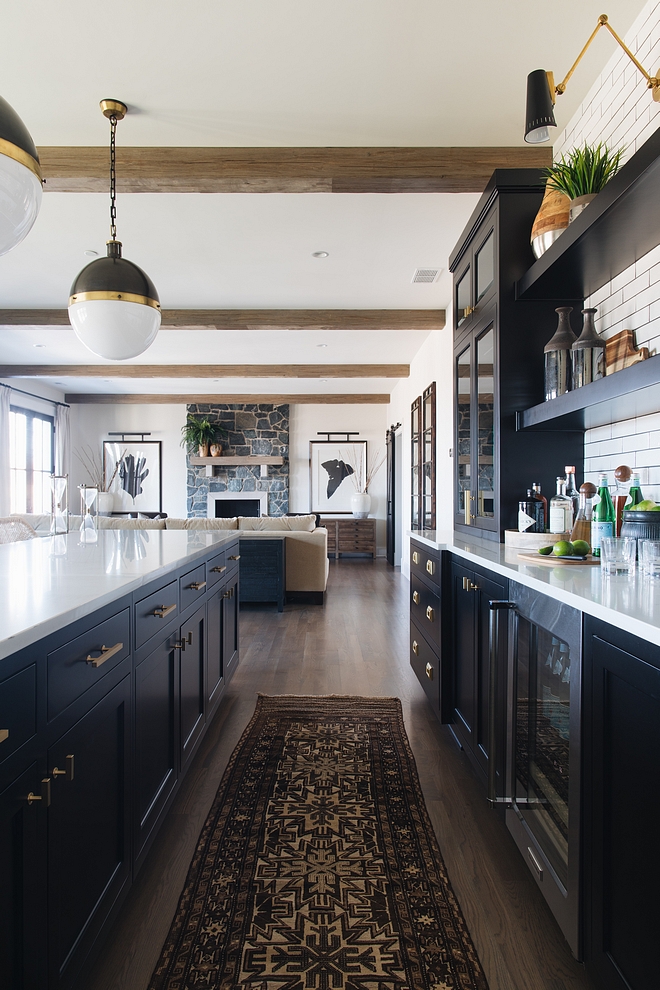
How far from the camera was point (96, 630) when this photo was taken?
1188 millimetres

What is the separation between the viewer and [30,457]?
8906mm

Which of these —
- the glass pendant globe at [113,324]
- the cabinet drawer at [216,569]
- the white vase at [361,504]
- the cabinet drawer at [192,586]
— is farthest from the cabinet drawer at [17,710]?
the white vase at [361,504]

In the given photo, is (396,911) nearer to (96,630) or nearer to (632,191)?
(96,630)

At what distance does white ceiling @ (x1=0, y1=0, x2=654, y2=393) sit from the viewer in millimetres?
2135

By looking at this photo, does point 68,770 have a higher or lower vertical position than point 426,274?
lower

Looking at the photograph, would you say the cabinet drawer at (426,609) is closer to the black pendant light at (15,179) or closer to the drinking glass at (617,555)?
Answer: the drinking glass at (617,555)

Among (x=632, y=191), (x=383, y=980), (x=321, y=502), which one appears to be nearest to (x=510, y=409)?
(x=632, y=191)

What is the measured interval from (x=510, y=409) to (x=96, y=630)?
6.35ft

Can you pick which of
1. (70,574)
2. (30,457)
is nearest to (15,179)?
(70,574)

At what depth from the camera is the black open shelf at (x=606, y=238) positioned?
1.51 m

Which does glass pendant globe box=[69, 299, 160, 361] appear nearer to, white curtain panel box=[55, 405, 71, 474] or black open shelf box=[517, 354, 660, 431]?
black open shelf box=[517, 354, 660, 431]

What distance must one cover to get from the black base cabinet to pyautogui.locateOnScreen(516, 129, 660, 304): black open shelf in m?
1.21

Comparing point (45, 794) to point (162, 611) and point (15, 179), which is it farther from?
point (15, 179)

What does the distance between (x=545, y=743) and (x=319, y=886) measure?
2.44 feet
